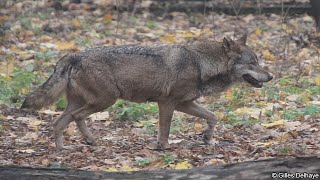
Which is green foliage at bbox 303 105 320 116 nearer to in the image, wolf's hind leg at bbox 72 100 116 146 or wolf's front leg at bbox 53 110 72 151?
wolf's hind leg at bbox 72 100 116 146

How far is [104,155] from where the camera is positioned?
326 inches

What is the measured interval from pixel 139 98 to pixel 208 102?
2558mm

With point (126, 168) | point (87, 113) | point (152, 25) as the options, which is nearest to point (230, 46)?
point (87, 113)

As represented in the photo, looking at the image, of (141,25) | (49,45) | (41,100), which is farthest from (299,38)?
(41,100)

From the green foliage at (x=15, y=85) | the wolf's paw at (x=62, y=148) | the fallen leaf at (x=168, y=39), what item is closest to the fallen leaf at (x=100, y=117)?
the green foliage at (x=15, y=85)

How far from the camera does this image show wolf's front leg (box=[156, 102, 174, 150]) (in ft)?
29.0

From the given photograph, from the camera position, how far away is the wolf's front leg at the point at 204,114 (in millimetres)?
9039

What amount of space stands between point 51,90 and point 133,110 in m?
2.03

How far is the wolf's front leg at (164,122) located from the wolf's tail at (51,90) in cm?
127

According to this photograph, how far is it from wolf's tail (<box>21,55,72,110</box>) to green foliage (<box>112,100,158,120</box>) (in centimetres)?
177

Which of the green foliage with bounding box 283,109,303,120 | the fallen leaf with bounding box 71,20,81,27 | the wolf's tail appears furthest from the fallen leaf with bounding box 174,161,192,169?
the fallen leaf with bounding box 71,20,81,27

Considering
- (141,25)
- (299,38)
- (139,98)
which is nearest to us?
(139,98)

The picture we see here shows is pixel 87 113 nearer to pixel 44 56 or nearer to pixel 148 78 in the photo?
pixel 148 78

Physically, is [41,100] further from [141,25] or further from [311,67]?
[141,25]
